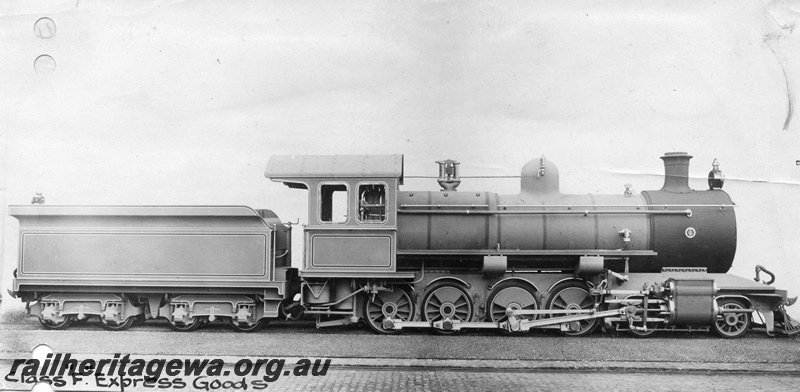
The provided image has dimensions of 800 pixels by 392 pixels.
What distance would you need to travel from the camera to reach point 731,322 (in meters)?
12.4

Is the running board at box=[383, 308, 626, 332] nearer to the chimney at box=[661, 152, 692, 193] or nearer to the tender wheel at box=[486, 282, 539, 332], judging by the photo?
the tender wheel at box=[486, 282, 539, 332]

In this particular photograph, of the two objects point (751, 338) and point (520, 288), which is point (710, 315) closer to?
point (751, 338)

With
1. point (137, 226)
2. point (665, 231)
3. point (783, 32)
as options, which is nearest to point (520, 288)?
point (665, 231)

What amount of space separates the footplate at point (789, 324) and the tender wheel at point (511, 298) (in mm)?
4186

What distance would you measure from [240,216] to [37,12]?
14.4 feet

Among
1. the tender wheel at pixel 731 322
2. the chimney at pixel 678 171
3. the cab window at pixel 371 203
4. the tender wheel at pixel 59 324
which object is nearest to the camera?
the tender wheel at pixel 731 322

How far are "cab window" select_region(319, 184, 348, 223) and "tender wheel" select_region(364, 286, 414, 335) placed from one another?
4.92 feet

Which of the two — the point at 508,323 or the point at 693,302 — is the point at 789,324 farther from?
the point at 508,323

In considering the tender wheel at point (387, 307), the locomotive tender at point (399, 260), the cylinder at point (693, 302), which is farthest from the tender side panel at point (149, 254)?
the cylinder at point (693, 302)

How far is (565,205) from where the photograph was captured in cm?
1278

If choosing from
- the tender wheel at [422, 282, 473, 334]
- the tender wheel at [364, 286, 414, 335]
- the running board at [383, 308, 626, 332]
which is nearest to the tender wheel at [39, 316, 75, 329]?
the tender wheel at [364, 286, 414, 335]

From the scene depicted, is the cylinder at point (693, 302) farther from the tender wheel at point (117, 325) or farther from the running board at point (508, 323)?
the tender wheel at point (117, 325)

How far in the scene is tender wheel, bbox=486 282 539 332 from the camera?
12609 millimetres

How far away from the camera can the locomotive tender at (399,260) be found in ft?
40.4
